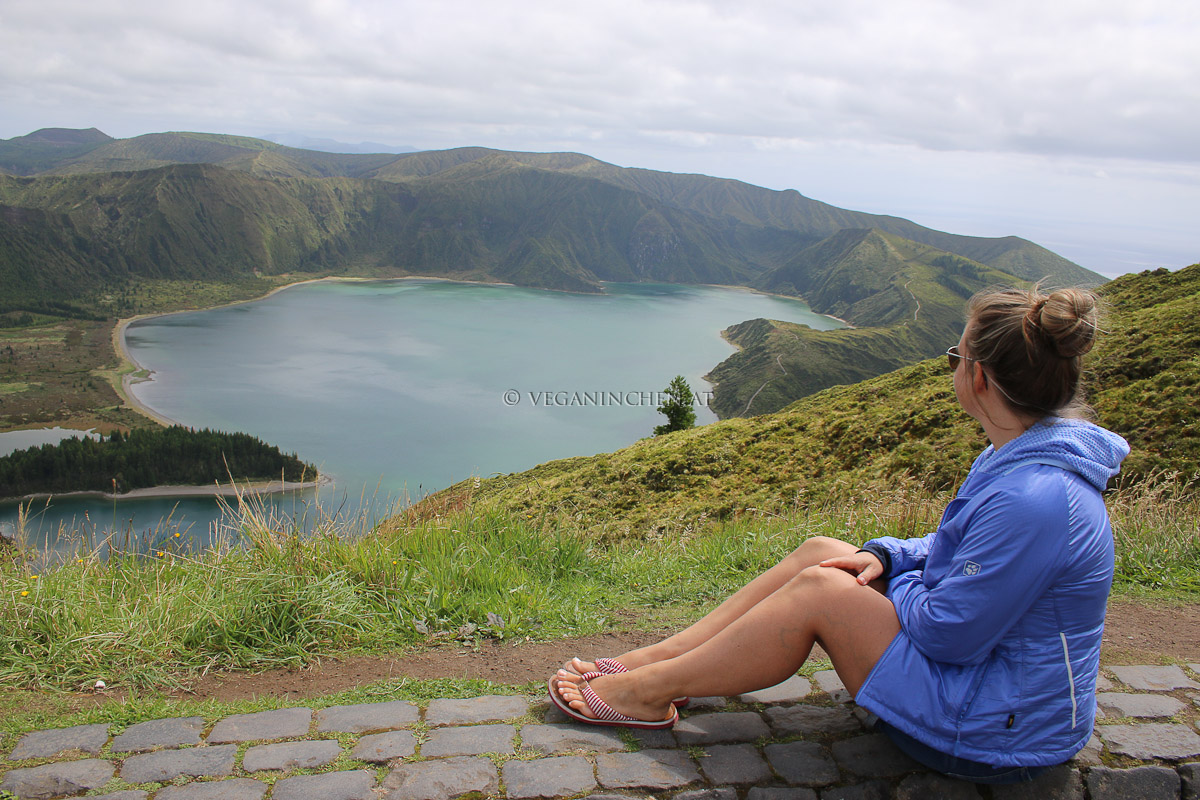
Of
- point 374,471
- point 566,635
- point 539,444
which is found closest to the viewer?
point 566,635

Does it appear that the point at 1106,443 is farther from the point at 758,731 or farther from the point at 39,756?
the point at 39,756

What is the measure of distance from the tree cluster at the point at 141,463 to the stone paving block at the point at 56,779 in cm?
7130

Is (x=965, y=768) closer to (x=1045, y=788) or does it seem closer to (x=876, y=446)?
(x=1045, y=788)

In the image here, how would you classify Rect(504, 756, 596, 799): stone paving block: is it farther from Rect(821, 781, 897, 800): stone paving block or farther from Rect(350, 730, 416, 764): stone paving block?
Rect(821, 781, 897, 800): stone paving block

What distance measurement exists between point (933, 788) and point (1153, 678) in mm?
1537

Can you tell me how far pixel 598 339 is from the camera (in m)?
144

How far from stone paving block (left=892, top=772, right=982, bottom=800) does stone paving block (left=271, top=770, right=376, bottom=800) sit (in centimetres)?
180

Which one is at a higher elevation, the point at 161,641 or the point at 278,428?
the point at 161,641

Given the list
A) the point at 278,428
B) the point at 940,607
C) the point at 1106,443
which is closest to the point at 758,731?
the point at 940,607

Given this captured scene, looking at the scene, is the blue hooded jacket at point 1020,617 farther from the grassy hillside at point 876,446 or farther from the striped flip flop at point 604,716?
the grassy hillside at point 876,446

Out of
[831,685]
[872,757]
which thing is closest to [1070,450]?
[872,757]

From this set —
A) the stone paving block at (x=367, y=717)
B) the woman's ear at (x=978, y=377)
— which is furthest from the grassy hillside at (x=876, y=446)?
the woman's ear at (x=978, y=377)

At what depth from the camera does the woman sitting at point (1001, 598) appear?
2008 millimetres

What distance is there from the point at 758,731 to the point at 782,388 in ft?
335
